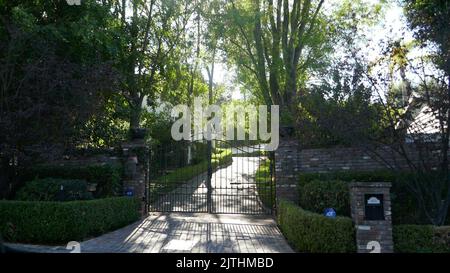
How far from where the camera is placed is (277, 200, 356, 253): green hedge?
612 cm

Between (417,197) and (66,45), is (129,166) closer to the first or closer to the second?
(66,45)

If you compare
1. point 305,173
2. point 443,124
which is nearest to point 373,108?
point 443,124

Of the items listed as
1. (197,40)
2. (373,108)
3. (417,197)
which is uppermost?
(197,40)

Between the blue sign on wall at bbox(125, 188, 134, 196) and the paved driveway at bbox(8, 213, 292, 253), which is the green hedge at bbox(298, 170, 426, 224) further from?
the blue sign on wall at bbox(125, 188, 134, 196)

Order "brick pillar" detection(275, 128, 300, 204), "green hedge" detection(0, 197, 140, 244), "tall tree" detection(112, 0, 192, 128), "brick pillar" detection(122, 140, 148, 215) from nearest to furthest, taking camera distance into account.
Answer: "green hedge" detection(0, 197, 140, 244), "brick pillar" detection(275, 128, 300, 204), "brick pillar" detection(122, 140, 148, 215), "tall tree" detection(112, 0, 192, 128)

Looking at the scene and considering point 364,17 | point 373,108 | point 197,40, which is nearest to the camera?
point 373,108

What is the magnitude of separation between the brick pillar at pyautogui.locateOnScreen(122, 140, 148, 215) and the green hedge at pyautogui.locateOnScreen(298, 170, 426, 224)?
4.47m

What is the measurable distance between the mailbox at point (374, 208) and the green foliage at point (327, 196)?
1.45 meters

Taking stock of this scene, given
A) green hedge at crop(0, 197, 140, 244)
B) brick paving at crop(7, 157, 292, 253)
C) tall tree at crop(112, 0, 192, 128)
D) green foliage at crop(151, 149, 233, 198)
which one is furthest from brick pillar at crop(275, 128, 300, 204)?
tall tree at crop(112, 0, 192, 128)

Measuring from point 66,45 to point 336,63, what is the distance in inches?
271

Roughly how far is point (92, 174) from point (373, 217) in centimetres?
694

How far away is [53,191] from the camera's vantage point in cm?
850

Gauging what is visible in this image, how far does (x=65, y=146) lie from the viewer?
866 cm

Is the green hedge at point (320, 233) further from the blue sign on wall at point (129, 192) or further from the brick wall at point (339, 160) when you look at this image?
the blue sign on wall at point (129, 192)
